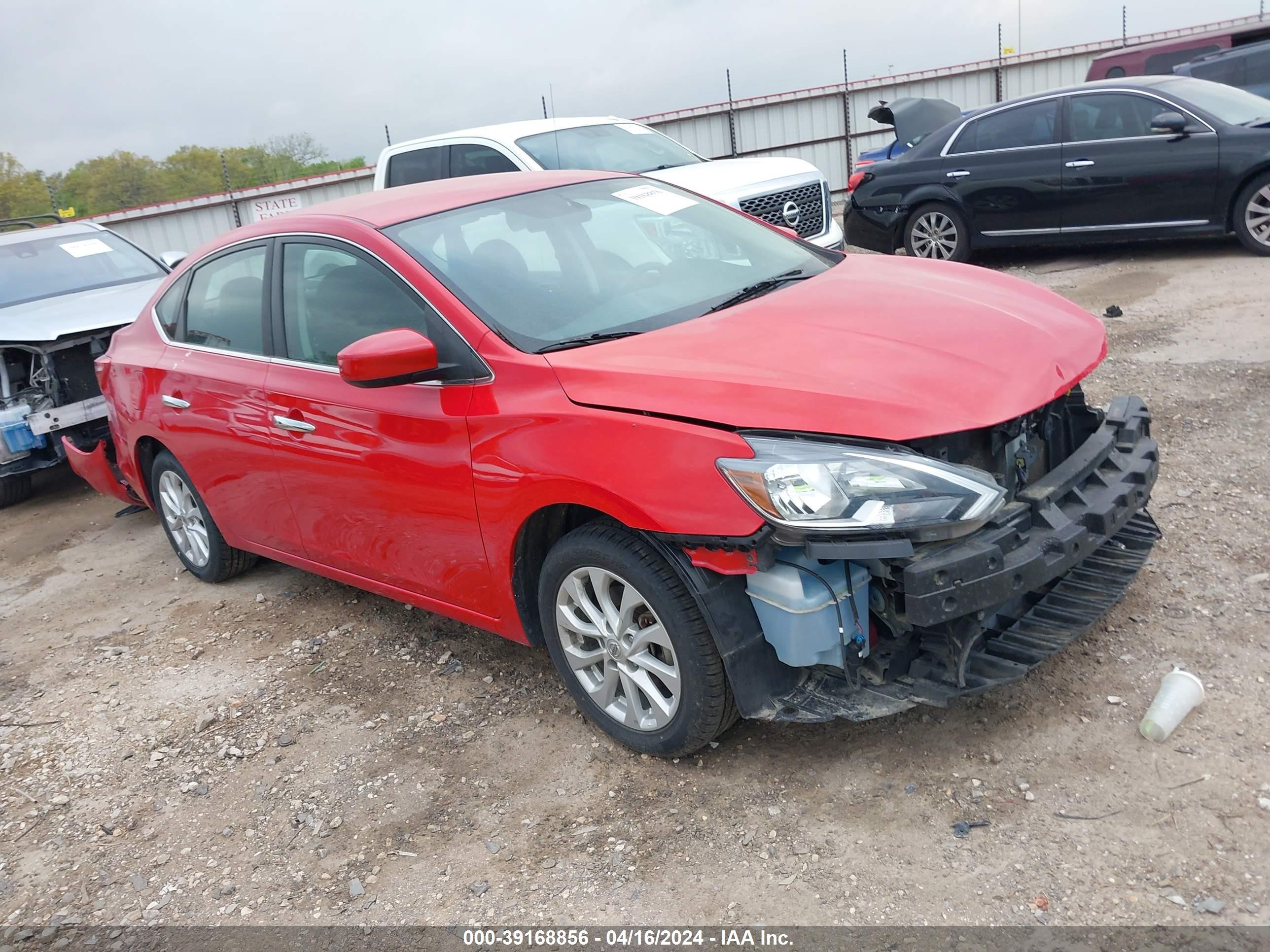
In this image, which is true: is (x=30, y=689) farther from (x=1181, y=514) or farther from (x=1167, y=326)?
(x=1167, y=326)

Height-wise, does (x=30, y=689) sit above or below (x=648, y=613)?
below

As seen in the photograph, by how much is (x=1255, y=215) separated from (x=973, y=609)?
733cm

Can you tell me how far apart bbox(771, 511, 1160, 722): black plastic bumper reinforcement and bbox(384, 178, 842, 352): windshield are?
1.27 m

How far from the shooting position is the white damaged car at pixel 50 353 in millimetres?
6887

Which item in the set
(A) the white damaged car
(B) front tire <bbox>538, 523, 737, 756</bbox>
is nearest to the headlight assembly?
(B) front tire <bbox>538, 523, 737, 756</bbox>

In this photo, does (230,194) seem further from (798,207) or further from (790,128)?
(798,207)

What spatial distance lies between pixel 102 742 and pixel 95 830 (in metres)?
0.62

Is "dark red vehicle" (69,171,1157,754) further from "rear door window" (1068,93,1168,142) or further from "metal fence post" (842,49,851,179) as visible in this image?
"metal fence post" (842,49,851,179)

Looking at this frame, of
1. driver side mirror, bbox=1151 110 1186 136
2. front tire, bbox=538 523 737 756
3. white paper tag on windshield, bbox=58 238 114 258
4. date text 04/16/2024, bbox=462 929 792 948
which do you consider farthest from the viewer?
white paper tag on windshield, bbox=58 238 114 258

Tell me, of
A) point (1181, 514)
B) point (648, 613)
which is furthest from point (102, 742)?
point (1181, 514)

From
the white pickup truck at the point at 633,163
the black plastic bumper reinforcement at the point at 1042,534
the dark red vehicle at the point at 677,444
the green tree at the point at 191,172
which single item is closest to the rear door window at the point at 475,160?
the white pickup truck at the point at 633,163

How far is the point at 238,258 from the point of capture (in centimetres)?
450

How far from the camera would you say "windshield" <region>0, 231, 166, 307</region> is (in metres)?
7.97

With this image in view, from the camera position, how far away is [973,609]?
2.64 meters
